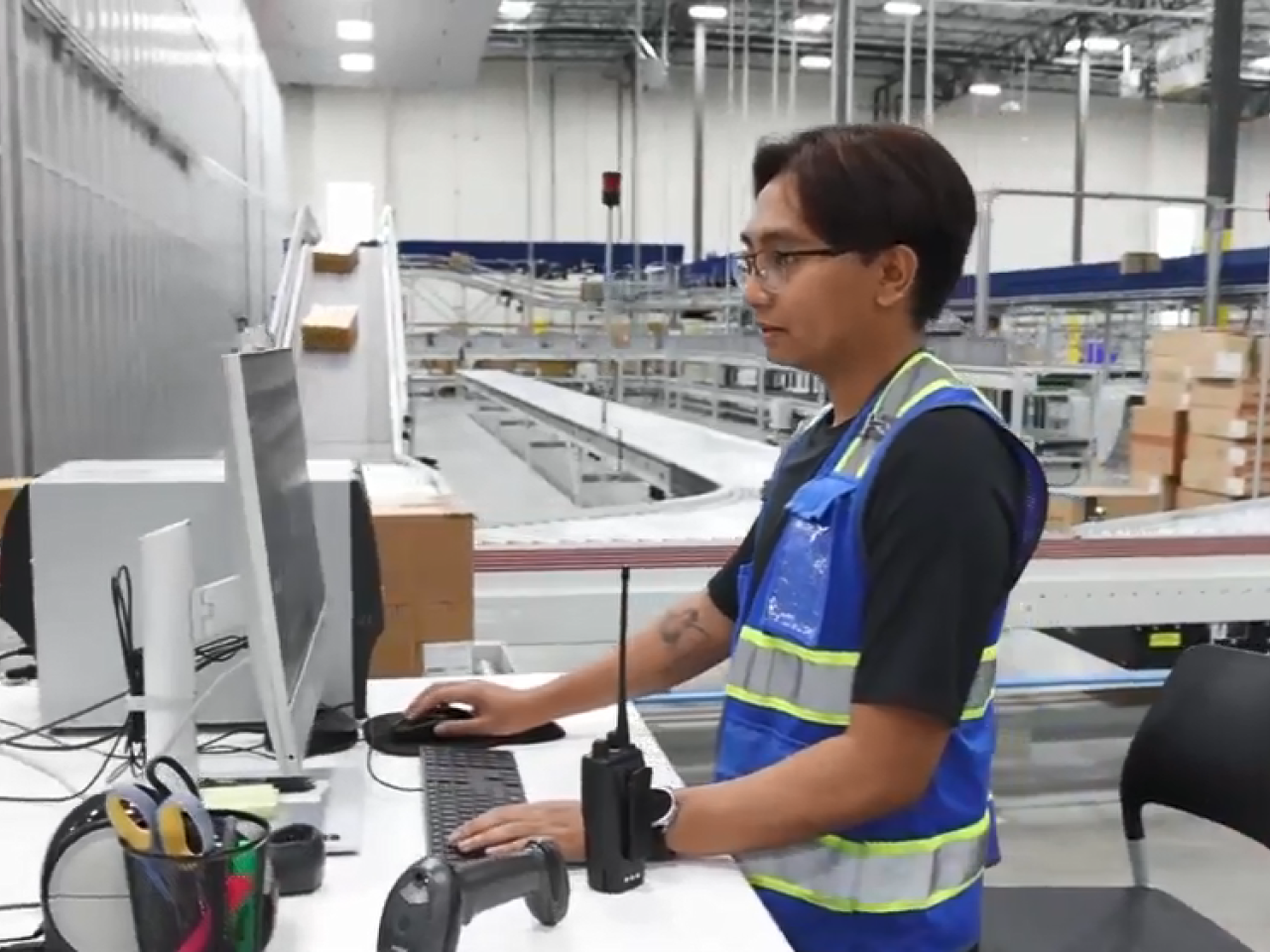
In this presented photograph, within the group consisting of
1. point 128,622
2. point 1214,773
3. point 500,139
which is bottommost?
point 1214,773

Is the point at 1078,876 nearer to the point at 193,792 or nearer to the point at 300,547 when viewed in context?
the point at 300,547

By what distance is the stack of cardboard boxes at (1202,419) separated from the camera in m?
5.59

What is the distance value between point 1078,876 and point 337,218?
1046 centimetres

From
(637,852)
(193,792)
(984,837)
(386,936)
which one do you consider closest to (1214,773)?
(984,837)

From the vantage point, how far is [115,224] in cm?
476

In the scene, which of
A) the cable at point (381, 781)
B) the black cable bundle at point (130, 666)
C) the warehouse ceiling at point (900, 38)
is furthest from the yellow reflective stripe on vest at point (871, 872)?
the warehouse ceiling at point (900, 38)

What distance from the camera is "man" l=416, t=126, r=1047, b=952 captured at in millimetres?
1107

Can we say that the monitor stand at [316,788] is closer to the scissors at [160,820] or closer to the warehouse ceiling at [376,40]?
the scissors at [160,820]

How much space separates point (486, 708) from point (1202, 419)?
5167 millimetres

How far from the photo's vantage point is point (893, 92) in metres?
16.2

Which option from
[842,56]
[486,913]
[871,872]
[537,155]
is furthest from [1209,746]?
[537,155]

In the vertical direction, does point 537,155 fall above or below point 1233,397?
above

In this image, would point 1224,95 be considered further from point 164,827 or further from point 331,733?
point 164,827

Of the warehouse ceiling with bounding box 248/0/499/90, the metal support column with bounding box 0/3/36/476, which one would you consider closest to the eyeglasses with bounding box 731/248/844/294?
the metal support column with bounding box 0/3/36/476
